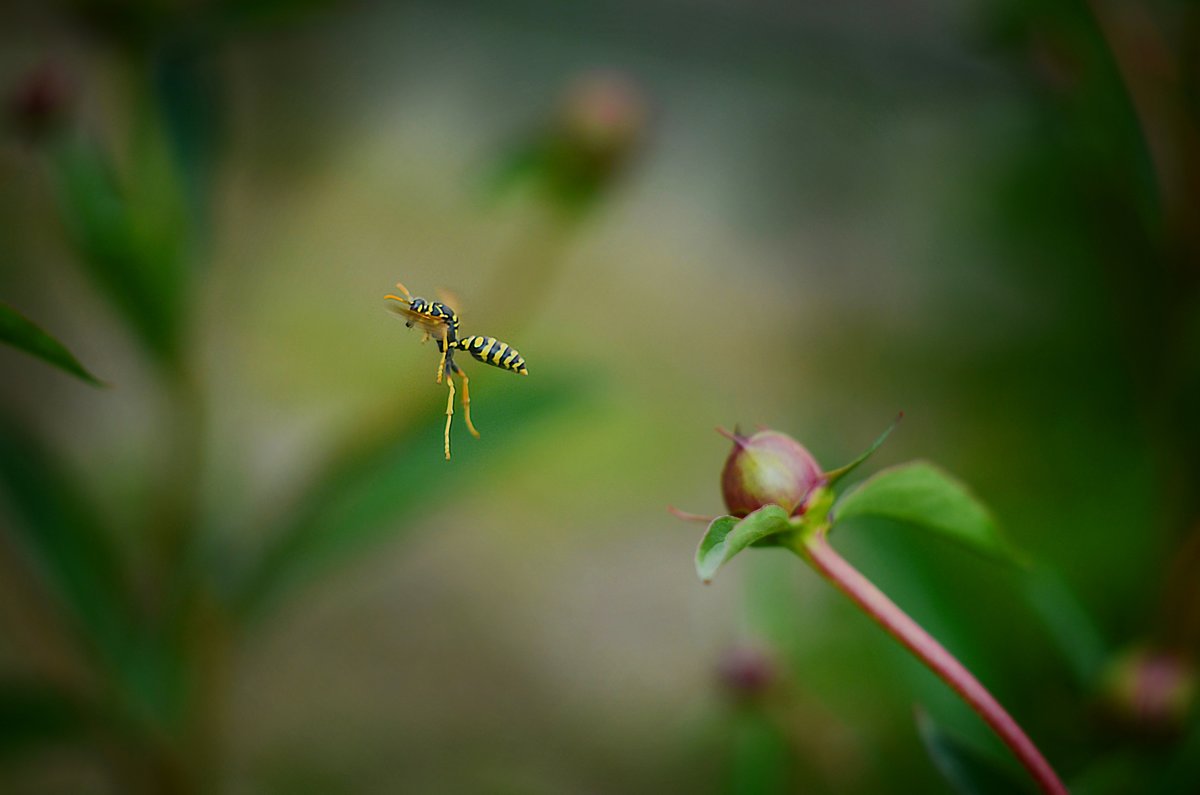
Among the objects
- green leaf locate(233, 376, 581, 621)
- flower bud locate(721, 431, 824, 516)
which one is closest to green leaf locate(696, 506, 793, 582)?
flower bud locate(721, 431, 824, 516)

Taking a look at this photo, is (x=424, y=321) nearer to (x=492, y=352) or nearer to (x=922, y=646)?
(x=492, y=352)

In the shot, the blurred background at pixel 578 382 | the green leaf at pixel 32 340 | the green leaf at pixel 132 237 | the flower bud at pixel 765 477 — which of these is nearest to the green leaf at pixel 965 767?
the blurred background at pixel 578 382

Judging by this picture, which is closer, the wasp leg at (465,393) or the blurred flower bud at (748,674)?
the wasp leg at (465,393)

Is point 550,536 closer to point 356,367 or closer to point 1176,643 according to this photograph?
point 356,367

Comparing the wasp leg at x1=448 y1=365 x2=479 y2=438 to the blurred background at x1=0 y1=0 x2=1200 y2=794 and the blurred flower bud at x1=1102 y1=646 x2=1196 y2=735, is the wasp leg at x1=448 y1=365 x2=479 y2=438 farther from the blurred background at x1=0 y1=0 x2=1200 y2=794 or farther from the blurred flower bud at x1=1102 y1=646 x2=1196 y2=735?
the blurred flower bud at x1=1102 y1=646 x2=1196 y2=735

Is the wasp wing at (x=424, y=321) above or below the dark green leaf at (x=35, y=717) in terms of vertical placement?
below

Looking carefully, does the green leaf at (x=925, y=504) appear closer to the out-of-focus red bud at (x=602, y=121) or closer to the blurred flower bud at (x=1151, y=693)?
the blurred flower bud at (x=1151, y=693)
